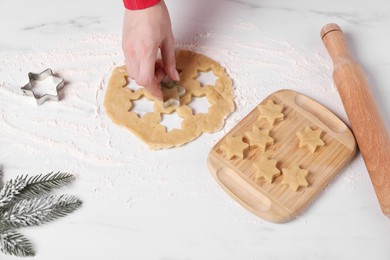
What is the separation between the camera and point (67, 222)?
3.51ft

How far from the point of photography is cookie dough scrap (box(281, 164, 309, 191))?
108 cm

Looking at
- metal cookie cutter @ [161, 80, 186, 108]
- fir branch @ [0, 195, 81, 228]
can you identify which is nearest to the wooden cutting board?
metal cookie cutter @ [161, 80, 186, 108]

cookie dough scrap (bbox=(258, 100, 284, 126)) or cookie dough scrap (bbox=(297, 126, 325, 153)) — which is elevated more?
cookie dough scrap (bbox=(258, 100, 284, 126))

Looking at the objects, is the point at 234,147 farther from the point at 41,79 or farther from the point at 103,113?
the point at 41,79

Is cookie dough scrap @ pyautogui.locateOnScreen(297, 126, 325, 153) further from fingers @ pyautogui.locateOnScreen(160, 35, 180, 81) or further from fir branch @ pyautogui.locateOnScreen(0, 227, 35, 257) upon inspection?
fir branch @ pyautogui.locateOnScreen(0, 227, 35, 257)

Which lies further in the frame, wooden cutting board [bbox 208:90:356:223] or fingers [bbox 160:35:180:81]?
fingers [bbox 160:35:180:81]

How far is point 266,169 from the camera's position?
109 cm

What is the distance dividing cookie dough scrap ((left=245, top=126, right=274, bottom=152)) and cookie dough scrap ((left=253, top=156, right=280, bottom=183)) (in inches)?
1.2

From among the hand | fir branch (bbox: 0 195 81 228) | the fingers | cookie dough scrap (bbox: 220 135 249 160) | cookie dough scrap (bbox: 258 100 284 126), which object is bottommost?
fir branch (bbox: 0 195 81 228)

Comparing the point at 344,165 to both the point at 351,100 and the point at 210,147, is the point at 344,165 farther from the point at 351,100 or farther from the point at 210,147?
the point at 210,147

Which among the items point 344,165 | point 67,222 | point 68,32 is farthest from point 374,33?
point 67,222

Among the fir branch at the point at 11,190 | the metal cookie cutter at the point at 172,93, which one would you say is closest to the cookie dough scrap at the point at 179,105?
the metal cookie cutter at the point at 172,93

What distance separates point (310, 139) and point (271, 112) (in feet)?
0.32

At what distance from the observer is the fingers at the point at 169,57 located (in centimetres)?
117
